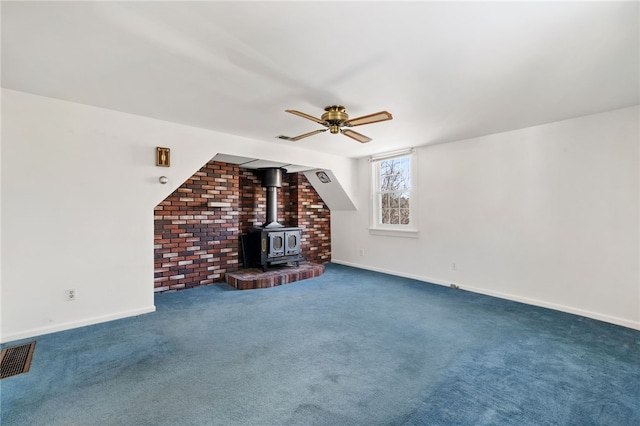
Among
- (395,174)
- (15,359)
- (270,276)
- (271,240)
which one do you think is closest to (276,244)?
(271,240)

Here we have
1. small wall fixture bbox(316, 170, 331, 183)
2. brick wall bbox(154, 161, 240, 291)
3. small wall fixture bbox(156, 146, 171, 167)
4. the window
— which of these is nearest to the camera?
small wall fixture bbox(156, 146, 171, 167)

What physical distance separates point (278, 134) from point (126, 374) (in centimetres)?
308

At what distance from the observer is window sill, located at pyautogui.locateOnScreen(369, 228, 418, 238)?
16.3 ft

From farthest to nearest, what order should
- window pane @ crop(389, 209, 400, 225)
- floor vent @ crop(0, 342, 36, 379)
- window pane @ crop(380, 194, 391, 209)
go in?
window pane @ crop(380, 194, 391, 209) < window pane @ crop(389, 209, 400, 225) < floor vent @ crop(0, 342, 36, 379)

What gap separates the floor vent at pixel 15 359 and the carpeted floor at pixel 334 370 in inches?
2.4

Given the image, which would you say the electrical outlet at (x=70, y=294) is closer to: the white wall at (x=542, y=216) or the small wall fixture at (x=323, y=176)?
the small wall fixture at (x=323, y=176)

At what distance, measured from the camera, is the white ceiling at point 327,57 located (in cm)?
163

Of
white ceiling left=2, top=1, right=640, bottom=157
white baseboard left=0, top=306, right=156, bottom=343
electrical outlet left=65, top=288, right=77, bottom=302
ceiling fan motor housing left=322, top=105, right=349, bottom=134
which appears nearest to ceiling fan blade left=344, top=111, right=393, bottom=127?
ceiling fan motor housing left=322, top=105, right=349, bottom=134

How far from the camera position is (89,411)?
5.53ft

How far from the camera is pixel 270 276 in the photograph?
4547 millimetres

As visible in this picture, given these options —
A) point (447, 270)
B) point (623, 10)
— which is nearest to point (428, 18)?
point (623, 10)

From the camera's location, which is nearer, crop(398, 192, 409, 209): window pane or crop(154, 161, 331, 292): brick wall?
crop(154, 161, 331, 292): brick wall

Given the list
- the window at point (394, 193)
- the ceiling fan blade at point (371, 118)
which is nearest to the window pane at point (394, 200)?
the window at point (394, 193)

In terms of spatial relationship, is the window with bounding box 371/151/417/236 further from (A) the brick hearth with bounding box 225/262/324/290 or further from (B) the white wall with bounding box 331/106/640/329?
(A) the brick hearth with bounding box 225/262/324/290
